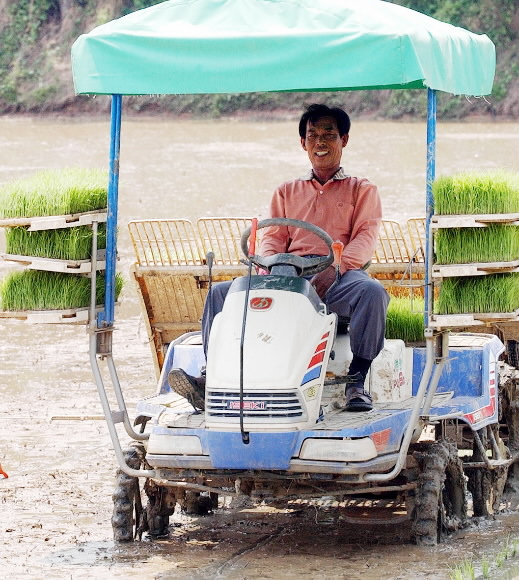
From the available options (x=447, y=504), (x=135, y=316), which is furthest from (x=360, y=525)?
(x=135, y=316)

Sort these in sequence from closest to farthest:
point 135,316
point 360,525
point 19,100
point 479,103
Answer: point 360,525
point 135,316
point 479,103
point 19,100

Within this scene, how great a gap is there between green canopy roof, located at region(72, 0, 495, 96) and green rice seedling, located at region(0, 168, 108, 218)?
513 mm

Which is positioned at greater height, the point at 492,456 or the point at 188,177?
the point at 188,177

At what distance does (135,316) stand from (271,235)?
6.51 m

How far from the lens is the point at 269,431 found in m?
6.11

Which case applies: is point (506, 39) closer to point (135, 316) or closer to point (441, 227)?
point (135, 316)

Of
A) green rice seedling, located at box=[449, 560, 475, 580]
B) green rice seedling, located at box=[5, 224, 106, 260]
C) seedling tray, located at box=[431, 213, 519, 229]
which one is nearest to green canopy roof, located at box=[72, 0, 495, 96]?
seedling tray, located at box=[431, 213, 519, 229]

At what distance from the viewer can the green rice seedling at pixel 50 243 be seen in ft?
21.7

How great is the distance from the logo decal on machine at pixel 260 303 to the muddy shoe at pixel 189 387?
45cm

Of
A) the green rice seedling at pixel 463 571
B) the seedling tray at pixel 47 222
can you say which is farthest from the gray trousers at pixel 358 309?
the green rice seedling at pixel 463 571

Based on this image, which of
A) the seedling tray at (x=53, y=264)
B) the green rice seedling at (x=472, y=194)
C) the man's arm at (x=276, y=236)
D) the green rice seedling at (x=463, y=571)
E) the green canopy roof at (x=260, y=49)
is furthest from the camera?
the man's arm at (x=276, y=236)

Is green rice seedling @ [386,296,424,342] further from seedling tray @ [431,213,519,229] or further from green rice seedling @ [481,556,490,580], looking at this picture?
green rice seedling @ [481,556,490,580]

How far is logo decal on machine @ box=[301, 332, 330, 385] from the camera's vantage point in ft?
20.5

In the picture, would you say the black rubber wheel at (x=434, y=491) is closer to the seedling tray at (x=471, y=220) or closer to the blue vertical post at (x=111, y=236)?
the seedling tray at (x=471, y=220)
